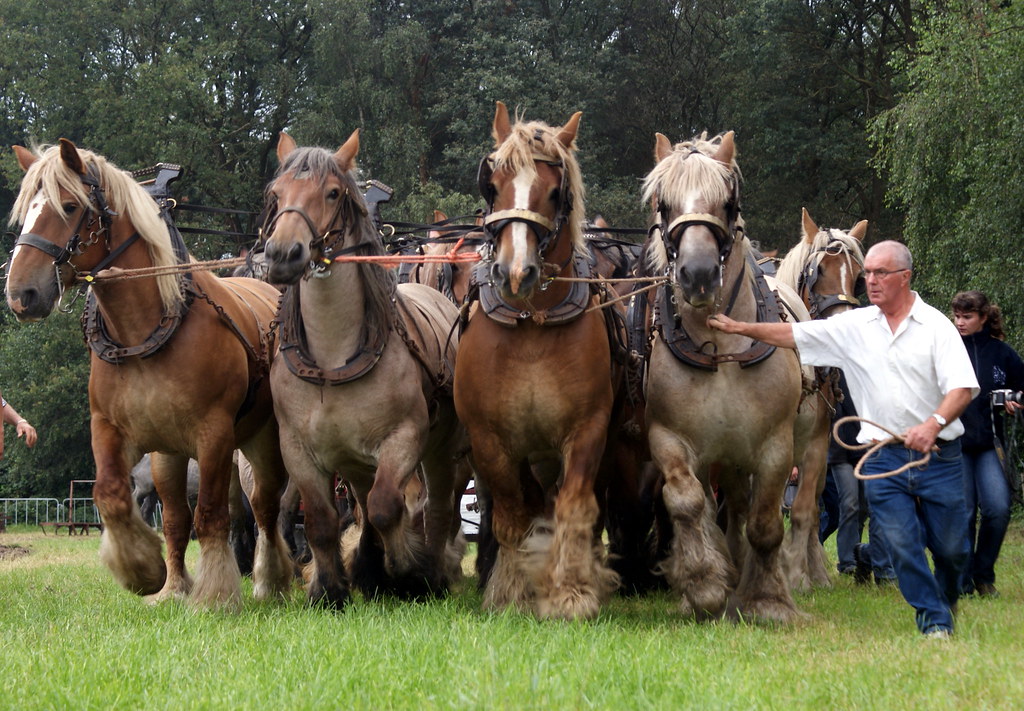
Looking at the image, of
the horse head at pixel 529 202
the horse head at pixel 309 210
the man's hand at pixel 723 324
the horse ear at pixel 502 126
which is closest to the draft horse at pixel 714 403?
the man's hand at pixel 723 324

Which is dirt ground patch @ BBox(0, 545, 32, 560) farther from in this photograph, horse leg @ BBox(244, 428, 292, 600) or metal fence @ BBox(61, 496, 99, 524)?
metal fence @ BBox(61, 496, 99, 524)

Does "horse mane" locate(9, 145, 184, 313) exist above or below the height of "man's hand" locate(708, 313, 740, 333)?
above

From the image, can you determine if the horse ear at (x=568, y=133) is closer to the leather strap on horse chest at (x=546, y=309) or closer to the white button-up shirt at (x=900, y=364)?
the leather strap on horse chest at (x=546, y=309)

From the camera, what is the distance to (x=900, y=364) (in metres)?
5.73

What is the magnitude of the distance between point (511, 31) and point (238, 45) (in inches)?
330

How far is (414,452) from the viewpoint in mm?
6832

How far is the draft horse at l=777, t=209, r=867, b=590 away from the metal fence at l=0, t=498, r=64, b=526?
24.1 meters

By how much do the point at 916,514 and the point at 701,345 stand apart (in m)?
1.37

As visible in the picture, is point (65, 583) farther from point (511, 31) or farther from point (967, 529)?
point (511, 31)

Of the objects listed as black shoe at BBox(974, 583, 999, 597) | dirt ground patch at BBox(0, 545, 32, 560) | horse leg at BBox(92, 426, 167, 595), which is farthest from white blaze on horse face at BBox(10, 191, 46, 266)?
dirt ground patch at BBox(0, 545, 32, 560)

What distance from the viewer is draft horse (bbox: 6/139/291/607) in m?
6.84

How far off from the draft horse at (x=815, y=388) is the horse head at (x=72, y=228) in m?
4.31

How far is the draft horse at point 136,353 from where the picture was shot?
22.4ft

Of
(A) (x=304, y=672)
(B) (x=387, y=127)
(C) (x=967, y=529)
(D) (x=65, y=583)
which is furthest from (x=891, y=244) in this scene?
(B) (x=387, y=127)
